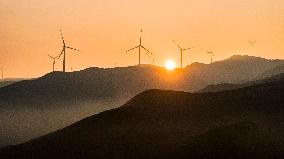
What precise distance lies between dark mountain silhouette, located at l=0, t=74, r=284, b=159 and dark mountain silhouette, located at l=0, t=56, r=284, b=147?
25.5m

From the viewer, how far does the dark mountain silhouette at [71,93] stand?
88.5m

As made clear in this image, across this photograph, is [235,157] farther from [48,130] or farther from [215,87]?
[215,87]

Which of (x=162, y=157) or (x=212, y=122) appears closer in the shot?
(x=162, y=157)

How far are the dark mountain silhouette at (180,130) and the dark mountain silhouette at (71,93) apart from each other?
25472mm

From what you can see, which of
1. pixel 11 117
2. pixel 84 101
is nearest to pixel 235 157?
pixel 11 117

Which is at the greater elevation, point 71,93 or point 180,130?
point 71,93

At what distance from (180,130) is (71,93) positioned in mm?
77430

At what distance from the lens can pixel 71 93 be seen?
399ft

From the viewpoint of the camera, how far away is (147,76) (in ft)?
478

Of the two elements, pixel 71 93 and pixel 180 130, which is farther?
pixel 71 93

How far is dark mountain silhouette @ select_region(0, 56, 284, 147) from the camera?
88.5 metres

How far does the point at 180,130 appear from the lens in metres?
47.0

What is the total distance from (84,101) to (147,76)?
114 ft

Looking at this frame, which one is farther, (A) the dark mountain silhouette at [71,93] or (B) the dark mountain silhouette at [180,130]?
(A) the dark mountain silhouette at [71,93]
